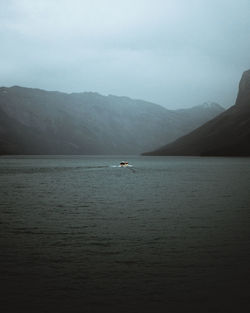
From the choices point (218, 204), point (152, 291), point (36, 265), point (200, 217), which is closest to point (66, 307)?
point (152, 291)

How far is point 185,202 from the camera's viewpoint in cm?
4891

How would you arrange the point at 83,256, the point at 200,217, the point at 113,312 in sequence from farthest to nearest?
the point at 200,217, the point at 83,256, the point at 113,312

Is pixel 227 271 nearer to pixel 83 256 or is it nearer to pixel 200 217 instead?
pixel 83 256

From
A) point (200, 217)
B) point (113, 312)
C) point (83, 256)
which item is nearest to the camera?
point (113, 312)

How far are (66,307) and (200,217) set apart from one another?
23610 mm

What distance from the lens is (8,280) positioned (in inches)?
702

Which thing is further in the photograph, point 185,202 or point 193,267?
point 185,202

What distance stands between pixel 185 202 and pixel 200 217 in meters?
12.3

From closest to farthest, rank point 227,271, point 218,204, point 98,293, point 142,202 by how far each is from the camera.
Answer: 1. point 98,293
2. point 227,271
3. point 218,204
4. point 142,202

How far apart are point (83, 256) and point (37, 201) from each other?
2943 cm

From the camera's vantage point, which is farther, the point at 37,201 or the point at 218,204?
the point at 37,201

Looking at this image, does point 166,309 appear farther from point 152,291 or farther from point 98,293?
point 98,293

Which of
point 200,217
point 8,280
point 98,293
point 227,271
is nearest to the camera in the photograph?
point 98,293

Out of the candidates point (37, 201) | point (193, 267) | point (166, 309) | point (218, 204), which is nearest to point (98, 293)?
point (166, 309)
